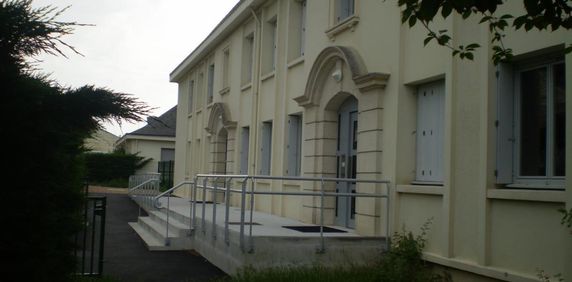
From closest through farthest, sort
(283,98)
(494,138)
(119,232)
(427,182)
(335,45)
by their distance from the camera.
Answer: (494,138) → (427,182) → (335,45) → (283,98) → (119,232)

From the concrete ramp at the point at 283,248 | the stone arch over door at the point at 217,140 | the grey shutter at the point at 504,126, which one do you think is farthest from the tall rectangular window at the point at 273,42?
the grey shutter at the point at 504,126

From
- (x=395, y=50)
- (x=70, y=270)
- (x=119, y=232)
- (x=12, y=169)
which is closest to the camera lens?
(x=12, y=169)

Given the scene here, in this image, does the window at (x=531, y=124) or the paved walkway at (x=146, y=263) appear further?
the paved walkway at (x=146, y=263)

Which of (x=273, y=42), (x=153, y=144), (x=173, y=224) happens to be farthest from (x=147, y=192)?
(x=153, y=144)

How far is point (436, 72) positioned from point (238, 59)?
10712 millimetres

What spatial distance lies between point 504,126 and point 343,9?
558cm

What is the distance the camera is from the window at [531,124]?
691 centimetres

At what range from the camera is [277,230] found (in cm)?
1023

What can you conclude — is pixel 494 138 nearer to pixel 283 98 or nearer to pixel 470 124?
pixel 470 124

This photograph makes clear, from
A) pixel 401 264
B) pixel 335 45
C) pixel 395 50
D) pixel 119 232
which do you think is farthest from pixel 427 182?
pixel 119 232

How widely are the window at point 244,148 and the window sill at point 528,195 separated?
10991 mm

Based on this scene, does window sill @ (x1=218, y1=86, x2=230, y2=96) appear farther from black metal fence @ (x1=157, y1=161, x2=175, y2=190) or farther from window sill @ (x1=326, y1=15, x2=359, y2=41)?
black metal fence @ (x1=157, y1=161, x2=175, y2=190)

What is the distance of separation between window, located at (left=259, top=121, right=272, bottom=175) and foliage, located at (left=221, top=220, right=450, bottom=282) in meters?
7.23

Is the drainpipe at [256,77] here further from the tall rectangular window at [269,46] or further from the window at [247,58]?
the window at [247,58]
